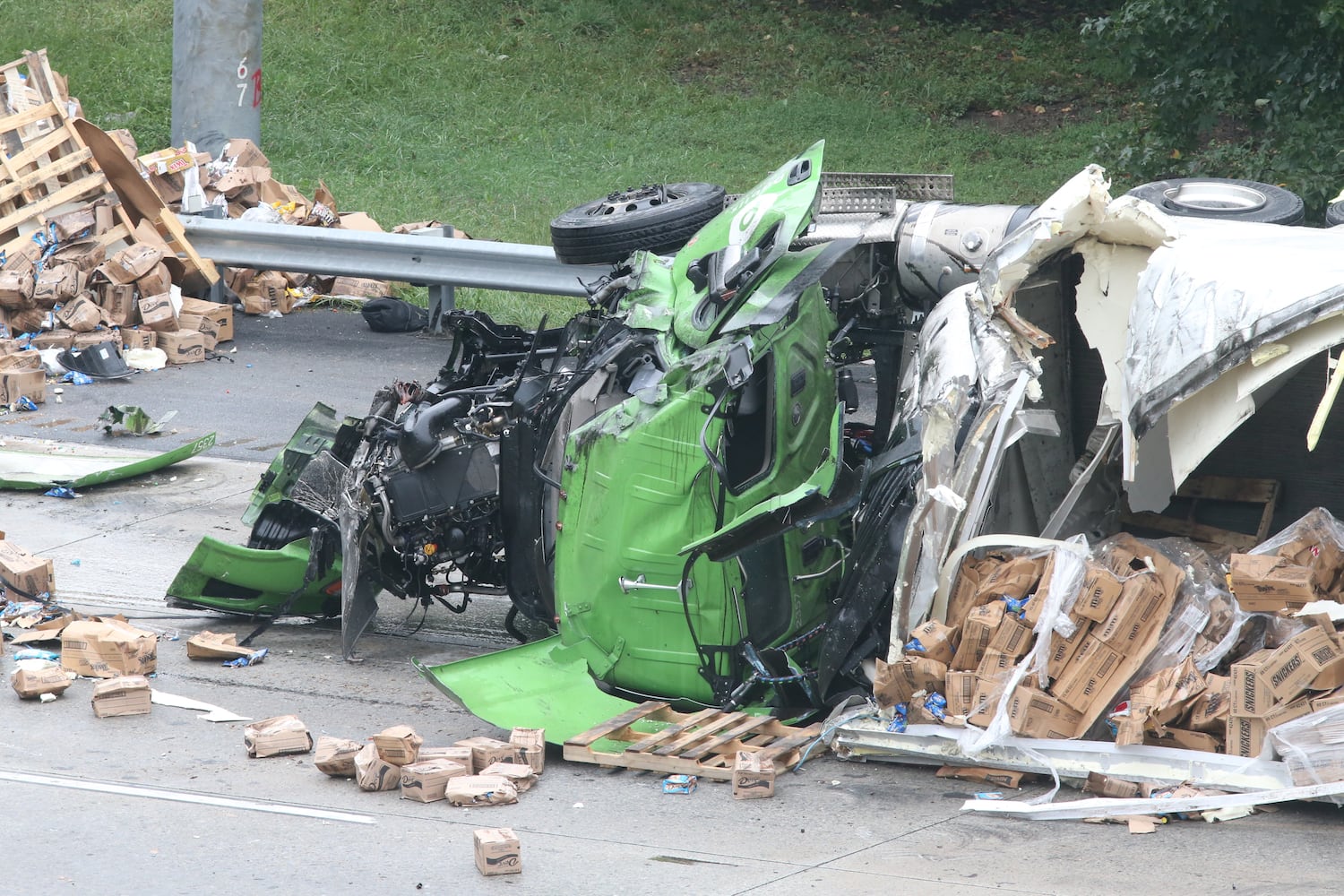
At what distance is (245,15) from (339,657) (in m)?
9.29

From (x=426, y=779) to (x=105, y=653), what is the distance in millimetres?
1964

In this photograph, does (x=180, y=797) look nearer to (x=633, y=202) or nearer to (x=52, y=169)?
(x=633, y=202)

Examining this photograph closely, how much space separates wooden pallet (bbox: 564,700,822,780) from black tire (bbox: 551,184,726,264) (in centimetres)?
231

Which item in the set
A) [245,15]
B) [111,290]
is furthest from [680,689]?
[245,15]

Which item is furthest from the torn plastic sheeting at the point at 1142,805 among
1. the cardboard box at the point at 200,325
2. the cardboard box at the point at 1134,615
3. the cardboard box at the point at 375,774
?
the cardboard box at the point at 200,325

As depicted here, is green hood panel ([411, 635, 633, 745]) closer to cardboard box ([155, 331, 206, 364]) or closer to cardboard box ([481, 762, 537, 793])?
cardboard box ([481, 762, 537, 793])

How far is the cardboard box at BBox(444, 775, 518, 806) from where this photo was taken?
5.30m

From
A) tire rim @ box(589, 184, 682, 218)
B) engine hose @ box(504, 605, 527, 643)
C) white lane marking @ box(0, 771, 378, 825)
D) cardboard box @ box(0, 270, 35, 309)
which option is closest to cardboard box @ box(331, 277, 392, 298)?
cardboard box @ box(0, 270, 35, 309)

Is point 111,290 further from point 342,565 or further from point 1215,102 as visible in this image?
point 1215,102

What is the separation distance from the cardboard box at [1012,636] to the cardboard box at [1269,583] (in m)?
0.76

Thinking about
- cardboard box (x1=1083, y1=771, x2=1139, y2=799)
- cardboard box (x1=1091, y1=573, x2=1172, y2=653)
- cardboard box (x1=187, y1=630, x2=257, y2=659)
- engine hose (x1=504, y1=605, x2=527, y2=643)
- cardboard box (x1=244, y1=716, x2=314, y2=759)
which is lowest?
cardboard box (x1=187, y1=630, x2=257, y2=659)

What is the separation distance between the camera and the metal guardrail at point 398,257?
1124 cm

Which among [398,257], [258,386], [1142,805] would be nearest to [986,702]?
[1142,805]

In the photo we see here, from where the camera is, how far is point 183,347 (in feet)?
37.7
